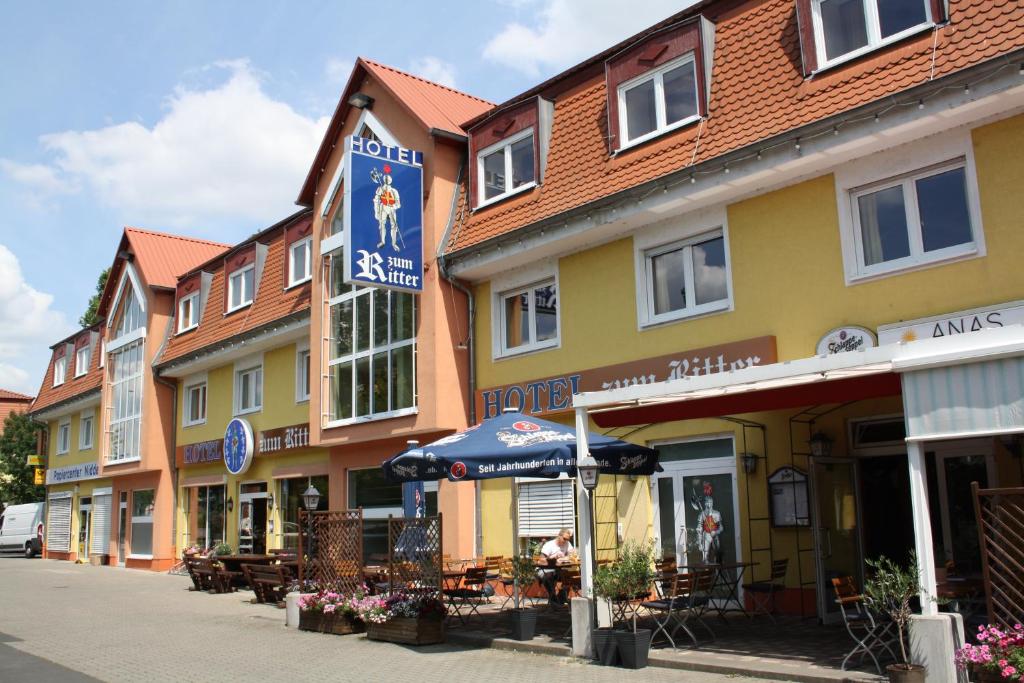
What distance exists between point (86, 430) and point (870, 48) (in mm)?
32359

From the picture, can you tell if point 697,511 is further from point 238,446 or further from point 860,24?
point 238,446

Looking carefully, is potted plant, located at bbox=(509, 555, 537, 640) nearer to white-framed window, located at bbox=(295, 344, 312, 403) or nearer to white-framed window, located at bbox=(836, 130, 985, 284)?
white-framed window, located at bbox=(836, 130, 985, 284)

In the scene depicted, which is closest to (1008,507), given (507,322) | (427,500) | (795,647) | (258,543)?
(795,647)

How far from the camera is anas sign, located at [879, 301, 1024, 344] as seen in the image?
31.1 feet

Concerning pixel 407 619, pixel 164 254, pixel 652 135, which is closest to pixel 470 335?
pixel 652 135

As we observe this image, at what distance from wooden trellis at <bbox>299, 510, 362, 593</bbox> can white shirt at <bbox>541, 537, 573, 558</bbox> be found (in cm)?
281

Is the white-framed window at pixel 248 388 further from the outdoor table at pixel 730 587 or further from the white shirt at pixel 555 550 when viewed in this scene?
the outdoor table at pixel 730 587

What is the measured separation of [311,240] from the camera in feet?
70.1

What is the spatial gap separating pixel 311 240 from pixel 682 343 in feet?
36.9

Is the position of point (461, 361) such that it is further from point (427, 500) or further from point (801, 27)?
point (801, 27)

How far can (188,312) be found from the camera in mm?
27453

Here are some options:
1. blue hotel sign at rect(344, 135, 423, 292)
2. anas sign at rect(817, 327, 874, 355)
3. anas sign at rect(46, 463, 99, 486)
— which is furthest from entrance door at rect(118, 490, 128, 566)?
anas sign at rect(817, 327, 874, 355)

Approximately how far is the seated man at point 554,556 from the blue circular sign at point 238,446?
449 inches

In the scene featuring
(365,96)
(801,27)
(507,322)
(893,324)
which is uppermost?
(365,96)
